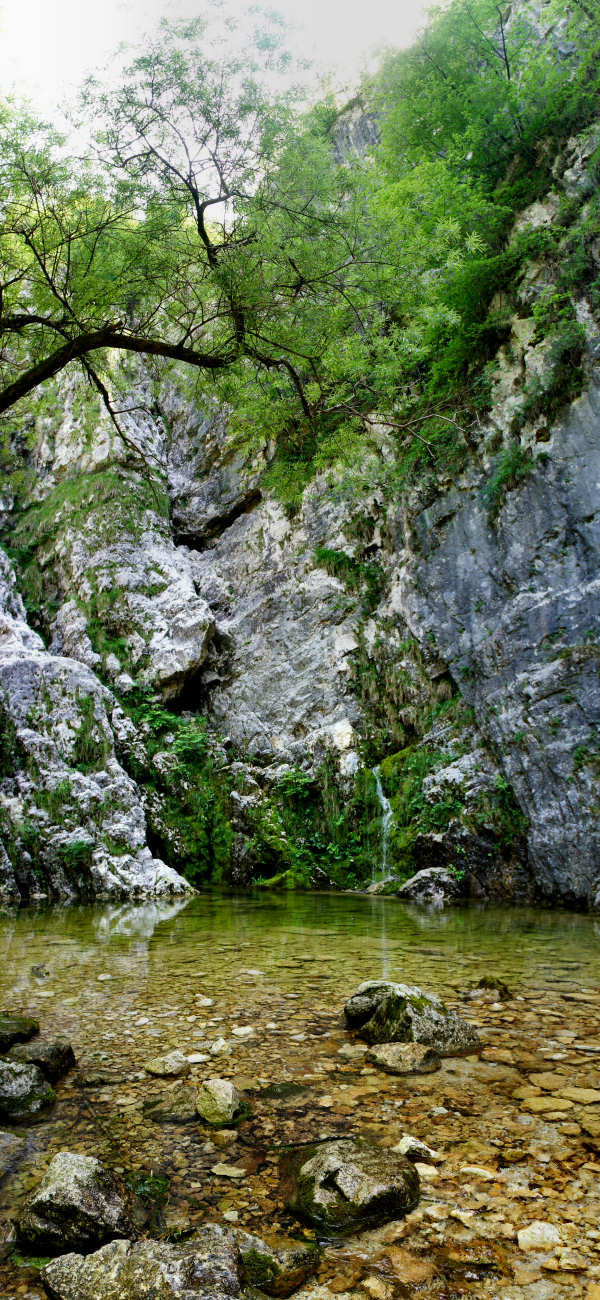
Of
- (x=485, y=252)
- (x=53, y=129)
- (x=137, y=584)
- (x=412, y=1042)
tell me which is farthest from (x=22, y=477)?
(x=137, y=584)

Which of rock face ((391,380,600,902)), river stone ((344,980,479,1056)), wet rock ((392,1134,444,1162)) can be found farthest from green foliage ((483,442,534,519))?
wet rock ((392,1134,444,1162))

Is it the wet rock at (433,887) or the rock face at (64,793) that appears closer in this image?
the wet rock at (433,887)

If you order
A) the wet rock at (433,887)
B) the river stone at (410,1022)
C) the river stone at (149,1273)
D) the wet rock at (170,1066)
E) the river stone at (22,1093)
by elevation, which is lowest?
the wet rock at (433,887)

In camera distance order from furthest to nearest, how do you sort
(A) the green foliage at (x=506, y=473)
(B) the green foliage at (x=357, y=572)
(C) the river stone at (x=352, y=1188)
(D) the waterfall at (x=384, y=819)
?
(B) the green foliage at (x=357, y=572)
(D) the waterfall at (x=384, y=819)
(A) the green foliage at (x=506, y=473)
(C) the river stone at (x=352, y=1188)

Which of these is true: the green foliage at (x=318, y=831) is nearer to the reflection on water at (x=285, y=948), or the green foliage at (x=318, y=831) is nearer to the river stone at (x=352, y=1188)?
the reflection on water at (x=285, y=948)

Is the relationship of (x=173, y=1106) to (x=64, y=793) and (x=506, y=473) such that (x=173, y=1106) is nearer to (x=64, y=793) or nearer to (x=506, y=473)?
(x=64, y=793)

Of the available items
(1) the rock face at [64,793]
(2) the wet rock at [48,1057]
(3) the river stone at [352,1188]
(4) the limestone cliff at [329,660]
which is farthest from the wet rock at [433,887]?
(3) the river stone at [352,1188]

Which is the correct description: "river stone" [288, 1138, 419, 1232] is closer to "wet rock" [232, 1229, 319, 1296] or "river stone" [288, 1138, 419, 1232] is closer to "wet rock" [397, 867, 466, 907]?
"wet rock" [232, 1229, 319, 1296]

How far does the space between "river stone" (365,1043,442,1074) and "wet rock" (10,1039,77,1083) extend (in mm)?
1422

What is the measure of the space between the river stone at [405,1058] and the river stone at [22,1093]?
1.44m

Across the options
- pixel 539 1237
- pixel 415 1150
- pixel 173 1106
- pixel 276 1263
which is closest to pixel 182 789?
pixel 173 1106

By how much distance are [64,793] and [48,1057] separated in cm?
925

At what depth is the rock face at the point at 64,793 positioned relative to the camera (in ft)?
35.1

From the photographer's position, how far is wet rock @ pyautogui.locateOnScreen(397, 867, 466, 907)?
385 inches
